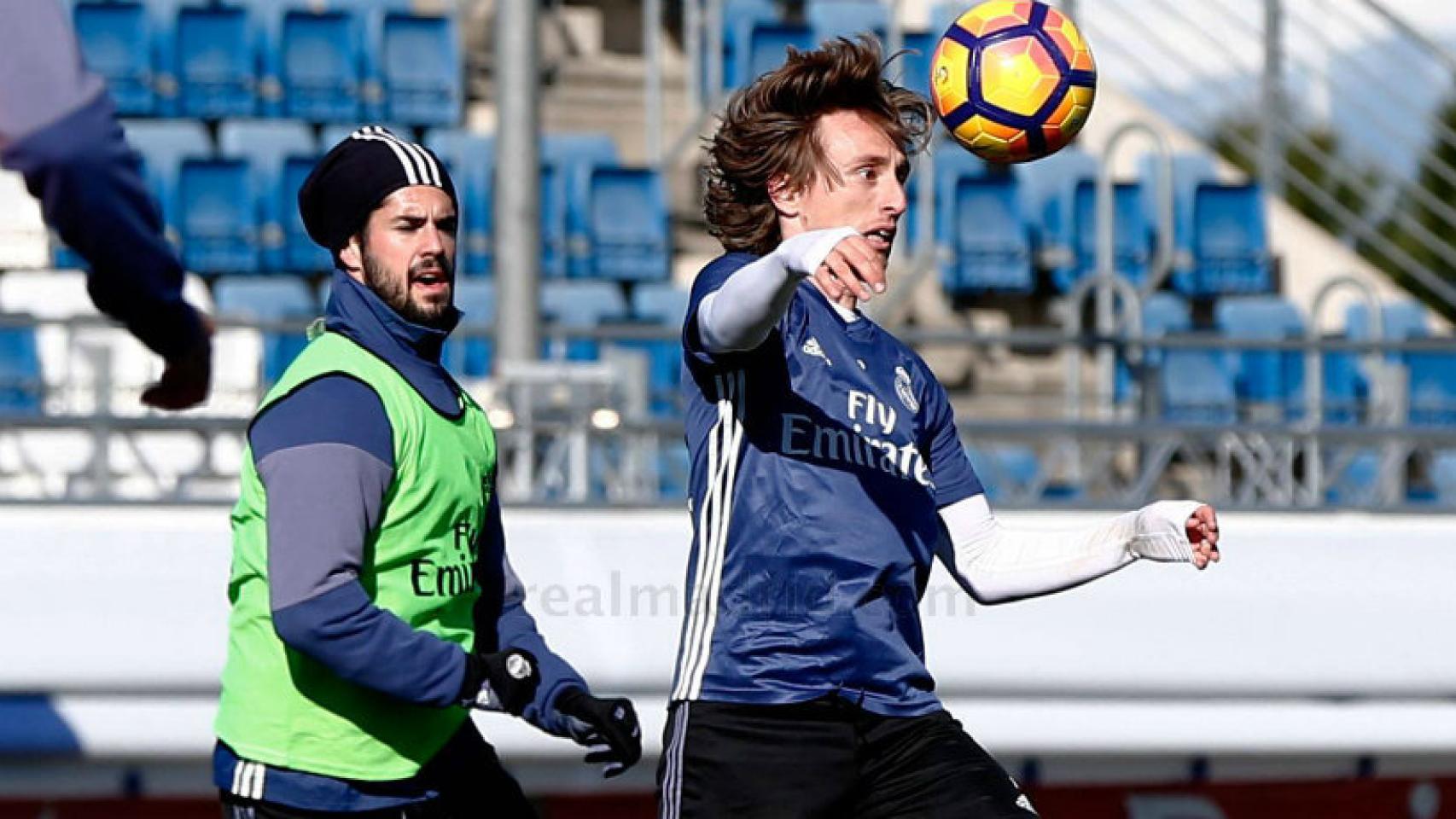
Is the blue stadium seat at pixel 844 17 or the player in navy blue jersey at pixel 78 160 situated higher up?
the blue stadium seat at pixel 844 17

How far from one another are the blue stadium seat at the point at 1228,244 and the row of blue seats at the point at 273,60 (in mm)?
4274

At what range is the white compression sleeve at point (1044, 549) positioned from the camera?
3.56 m

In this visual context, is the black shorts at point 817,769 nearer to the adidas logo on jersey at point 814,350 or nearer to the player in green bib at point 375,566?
the player in green bib at point 375,566

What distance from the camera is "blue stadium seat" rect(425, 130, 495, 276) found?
39.1ft

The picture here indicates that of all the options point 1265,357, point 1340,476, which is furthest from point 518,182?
point 1265,357

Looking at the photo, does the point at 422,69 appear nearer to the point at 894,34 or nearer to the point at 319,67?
the point at 319,67

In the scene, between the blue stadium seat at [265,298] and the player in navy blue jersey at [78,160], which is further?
the blue stadium seat at [265,298]

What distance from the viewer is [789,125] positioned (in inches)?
142

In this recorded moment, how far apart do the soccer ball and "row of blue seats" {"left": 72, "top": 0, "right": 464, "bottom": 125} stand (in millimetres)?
8495

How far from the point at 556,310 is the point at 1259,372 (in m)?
3.79

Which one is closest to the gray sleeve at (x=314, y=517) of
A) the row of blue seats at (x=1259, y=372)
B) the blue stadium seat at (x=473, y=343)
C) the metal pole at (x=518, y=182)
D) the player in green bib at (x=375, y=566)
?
the player in green bib at (x=375, y=566)

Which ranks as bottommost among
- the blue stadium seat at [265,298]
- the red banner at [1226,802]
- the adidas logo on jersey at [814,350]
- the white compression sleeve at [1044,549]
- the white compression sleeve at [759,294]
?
the red banner at [1226,802]

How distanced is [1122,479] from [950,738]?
771cm

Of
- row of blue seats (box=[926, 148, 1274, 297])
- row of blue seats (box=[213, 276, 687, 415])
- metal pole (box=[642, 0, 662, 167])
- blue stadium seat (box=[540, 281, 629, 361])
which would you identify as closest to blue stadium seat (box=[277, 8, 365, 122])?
row of blue seats (box=[213, 276, 687, 415])
